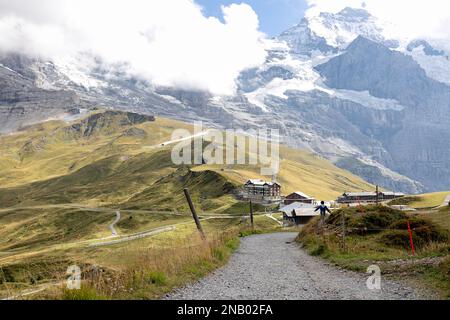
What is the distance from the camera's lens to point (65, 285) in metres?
13.0

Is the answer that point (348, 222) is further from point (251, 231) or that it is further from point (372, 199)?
point (372, 199)

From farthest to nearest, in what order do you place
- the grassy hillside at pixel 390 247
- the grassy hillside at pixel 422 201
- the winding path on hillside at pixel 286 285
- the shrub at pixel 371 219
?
the grassy hillside at pixel 422 201
the shrub at pixel 371 219
the grassy hillside at pixel 390 247
the winding path on hillside at pixel 286 285

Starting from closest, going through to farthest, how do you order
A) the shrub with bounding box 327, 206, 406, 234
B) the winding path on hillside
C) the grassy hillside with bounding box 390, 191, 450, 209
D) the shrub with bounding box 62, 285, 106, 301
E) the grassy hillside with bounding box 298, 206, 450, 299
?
the shrub with bounding box 62, 285, 106, 301, the winding path on hillside, the grassy hillside with bounding box 298, 206, 450, 299, the shrub with bounding box 327, 206, 406, 234, the grassy hillside with bounding box 390, 191, 450, 209

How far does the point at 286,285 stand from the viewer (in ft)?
58.3

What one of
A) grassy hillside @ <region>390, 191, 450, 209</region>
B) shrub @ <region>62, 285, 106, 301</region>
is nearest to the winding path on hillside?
shrub @ <region>62, 285, 106, 301</region>

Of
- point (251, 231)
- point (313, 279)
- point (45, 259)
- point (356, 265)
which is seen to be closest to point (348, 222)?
point (356, 265)

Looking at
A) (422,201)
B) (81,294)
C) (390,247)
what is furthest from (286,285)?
(422,201)

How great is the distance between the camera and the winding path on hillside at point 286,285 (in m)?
15.2

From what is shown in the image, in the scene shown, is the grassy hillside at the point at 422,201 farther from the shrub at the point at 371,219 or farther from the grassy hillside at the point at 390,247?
the shrub at the point at 371,219

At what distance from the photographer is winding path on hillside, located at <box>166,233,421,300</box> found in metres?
15.2

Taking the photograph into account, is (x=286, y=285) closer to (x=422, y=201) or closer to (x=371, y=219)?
(x=371, y=219)

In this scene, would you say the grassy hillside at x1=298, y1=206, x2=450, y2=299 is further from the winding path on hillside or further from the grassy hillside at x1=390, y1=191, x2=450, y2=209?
the grassy hillside at x1=390, y1=191, x2=450, y2=209

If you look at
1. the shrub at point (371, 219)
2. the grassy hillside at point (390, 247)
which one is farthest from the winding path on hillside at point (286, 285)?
the shrub at point (371, 219)
